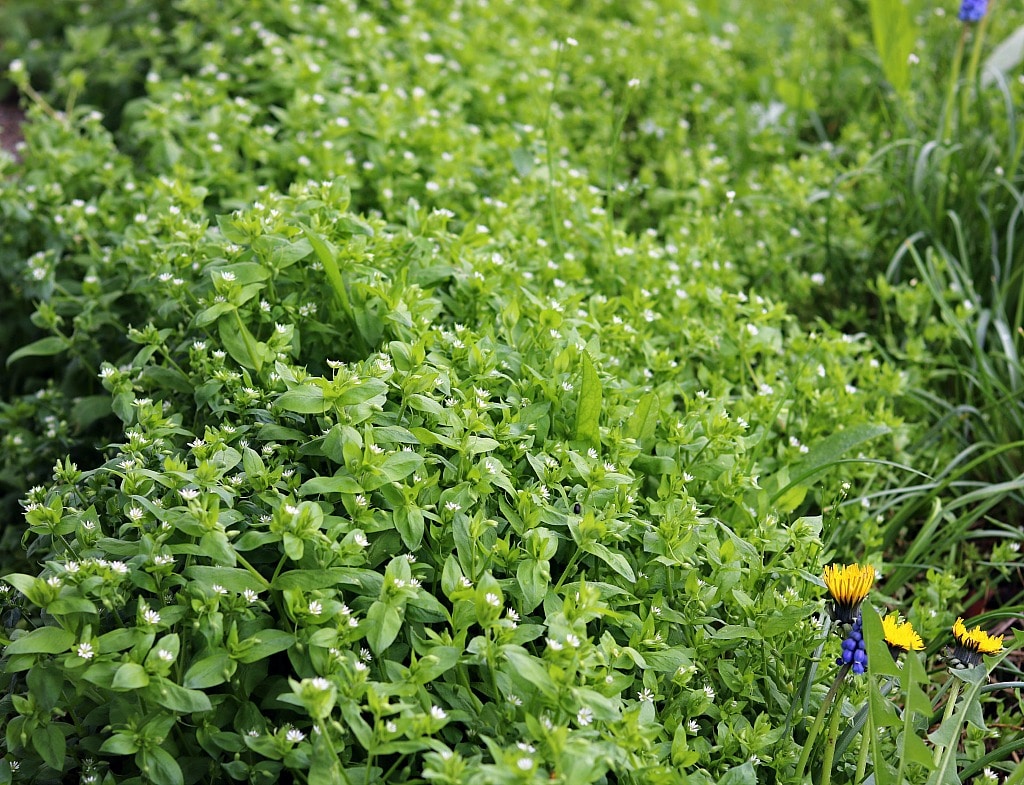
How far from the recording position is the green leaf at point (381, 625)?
172 cm

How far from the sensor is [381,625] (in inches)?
68.2

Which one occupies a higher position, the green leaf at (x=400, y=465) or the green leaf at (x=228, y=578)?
the green leaf at (x=400, y=465)

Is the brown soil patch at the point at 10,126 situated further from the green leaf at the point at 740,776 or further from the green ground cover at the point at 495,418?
the green leaf at the point at 740,776

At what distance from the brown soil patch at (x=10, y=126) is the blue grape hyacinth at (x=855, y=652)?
399 centimetres

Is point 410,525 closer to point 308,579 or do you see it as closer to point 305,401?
point 308,579

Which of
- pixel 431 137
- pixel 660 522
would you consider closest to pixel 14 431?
pixel 431 137

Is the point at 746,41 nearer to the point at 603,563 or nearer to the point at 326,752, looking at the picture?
the point at 603,563

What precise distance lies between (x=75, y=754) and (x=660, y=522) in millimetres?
1256

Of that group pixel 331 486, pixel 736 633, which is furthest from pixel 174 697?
pixel 736 633

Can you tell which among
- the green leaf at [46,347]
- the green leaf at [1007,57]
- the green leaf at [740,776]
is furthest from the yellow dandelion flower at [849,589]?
the green leaf at [1007,57]

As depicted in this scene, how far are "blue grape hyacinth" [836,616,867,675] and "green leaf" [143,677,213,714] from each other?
1123 millimetres

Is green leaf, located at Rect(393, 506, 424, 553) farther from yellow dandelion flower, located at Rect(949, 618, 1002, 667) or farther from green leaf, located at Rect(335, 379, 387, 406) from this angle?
yellow dandelion flower, located at Rect(949, 618, 1002, 667)

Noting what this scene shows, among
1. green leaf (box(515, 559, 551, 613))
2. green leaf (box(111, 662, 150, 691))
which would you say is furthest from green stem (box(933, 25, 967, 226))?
green leaf (box(111, 662, 150, 691))

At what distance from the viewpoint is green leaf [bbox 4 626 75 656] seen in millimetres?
1688
